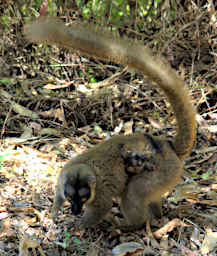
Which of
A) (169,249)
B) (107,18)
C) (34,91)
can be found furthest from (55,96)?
(169,249)

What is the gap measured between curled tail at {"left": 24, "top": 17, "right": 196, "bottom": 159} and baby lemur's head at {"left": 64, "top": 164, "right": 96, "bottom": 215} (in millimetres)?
1286

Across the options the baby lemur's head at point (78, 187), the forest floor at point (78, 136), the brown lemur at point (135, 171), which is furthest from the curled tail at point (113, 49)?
the forest floor at point (78, 136)

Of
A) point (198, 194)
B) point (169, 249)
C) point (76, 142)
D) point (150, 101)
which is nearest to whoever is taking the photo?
point (169, 249)

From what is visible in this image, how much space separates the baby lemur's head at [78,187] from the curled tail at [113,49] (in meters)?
1.29

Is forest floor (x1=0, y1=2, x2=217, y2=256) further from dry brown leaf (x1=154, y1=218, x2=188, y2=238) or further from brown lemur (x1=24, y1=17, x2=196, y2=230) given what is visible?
brown lemur (x1=24, y1=17, x2=196, y2=230)

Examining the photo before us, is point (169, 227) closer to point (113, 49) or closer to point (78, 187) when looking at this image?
point (78, 187)

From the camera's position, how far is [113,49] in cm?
285

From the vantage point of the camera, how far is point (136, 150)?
405 centimetres

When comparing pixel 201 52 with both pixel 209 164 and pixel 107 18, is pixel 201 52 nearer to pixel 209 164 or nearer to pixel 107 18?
pixel 107 18

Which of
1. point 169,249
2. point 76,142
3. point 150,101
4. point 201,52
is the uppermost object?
point 201,52

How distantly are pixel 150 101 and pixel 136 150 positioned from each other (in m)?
2.44

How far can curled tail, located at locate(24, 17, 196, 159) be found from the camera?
2.68 m

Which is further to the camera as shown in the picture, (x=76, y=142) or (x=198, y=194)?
(x=76, y=142)

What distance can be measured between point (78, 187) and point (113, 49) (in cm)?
161
